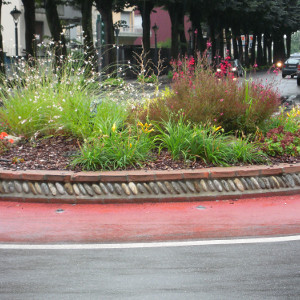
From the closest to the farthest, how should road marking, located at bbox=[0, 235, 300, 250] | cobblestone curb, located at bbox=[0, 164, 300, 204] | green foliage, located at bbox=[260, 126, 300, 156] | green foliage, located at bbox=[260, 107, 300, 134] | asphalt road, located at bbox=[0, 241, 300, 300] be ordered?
asphalt road, located at bbox=[0, 241, 300, 300] → road marking, located at bbox=[0, 235, 300, 250] → cobblestone curb, located at bbox=[0, 164, 300, 204] → green foliage, located at bbox=[260, 126, 300, 156] → green foliage, located at bbox=[260, 107, 300, 134]

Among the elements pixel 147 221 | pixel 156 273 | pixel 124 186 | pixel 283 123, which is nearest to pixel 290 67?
pixel 283 123

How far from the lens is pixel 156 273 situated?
203 inches

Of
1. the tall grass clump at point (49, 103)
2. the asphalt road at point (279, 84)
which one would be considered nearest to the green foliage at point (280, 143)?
the asphalt road at point (279, 84)

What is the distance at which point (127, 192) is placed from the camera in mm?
7762

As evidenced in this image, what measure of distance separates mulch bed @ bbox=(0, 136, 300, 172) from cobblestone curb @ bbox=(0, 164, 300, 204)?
0.43 m

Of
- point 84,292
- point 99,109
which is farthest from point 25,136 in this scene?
point 84,292

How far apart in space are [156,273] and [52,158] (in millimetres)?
4089

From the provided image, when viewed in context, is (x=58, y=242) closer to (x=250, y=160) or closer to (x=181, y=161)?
(x=181, y=161)

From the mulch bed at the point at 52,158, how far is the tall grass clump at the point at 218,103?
92cm

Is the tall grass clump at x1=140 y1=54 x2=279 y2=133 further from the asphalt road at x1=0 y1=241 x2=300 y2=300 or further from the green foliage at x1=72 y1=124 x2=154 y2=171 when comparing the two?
the asphalt road at x1=0 y1=241 x2=300 y2=300

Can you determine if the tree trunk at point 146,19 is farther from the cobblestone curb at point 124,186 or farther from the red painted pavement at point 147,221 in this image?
the red painted pavement at point 147,221

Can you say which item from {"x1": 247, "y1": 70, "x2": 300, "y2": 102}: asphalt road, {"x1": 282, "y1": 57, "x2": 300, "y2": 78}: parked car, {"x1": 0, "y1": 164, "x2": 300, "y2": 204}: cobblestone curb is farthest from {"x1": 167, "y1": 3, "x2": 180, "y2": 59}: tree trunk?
{"x1": 0, "y1": 164, "x2": 300, "y2": 204}: cobblestone curb

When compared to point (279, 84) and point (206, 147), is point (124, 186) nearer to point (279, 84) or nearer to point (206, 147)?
point (206, 147)

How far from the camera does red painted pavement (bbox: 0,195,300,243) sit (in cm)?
638
